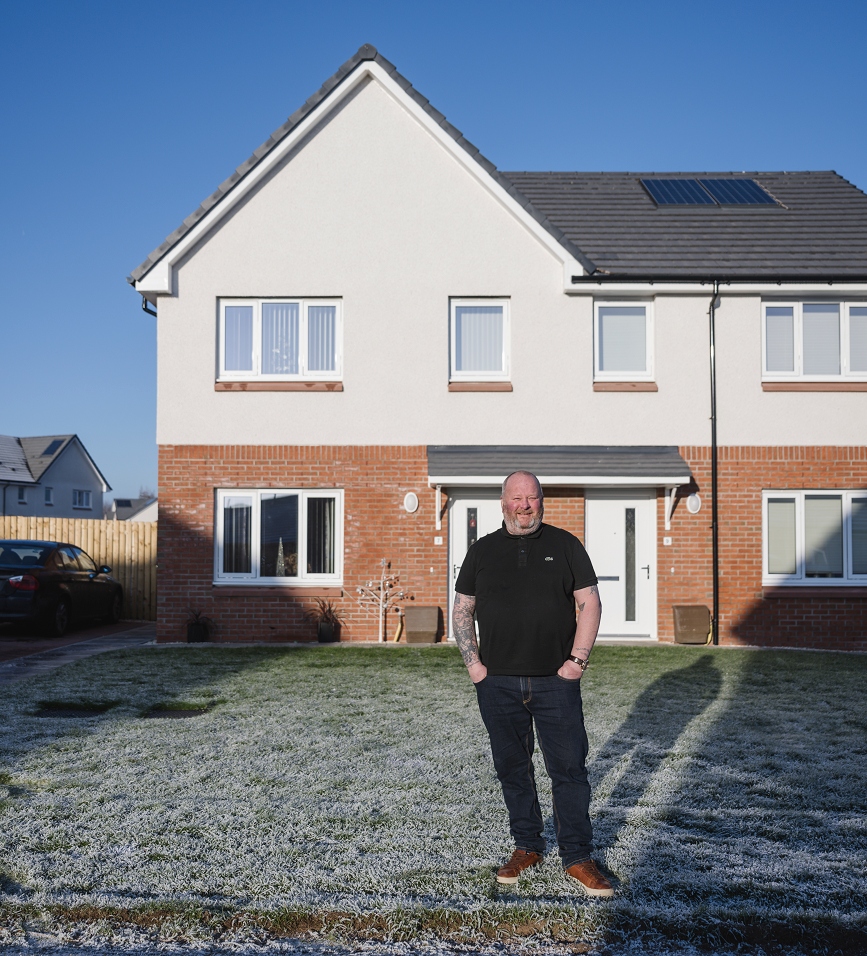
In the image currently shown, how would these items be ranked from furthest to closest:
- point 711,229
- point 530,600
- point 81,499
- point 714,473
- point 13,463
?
Answer: point 81,499 → point 13,463 → point 711,229 → point 714,473 → point 530,600

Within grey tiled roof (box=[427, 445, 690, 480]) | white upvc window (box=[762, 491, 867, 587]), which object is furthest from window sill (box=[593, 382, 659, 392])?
white upvc window (box=[762, 491, 867, 587])

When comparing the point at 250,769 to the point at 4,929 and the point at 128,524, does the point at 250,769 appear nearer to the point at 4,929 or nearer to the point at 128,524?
the point at 4,929

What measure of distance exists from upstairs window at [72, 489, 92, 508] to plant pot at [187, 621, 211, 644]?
43.3m

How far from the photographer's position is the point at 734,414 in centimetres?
1407

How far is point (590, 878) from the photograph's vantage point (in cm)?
407

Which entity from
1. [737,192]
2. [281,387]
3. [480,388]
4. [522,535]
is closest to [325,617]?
[281,387]

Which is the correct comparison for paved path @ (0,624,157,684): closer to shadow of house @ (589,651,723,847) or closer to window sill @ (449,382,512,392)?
window sill @ (449,382,512,392)

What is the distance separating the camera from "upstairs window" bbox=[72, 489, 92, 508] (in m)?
53.5

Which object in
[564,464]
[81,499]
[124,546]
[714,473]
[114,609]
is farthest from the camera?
[81,499]

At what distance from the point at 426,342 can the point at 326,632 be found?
4633 millimetres

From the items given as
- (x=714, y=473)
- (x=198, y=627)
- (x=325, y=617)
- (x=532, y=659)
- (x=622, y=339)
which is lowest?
(x=198, y=627)

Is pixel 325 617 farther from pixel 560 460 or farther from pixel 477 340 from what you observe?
pixel 477 340

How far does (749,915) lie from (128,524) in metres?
17.0

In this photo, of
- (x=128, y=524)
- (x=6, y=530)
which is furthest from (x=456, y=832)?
(x=6, y=530)
